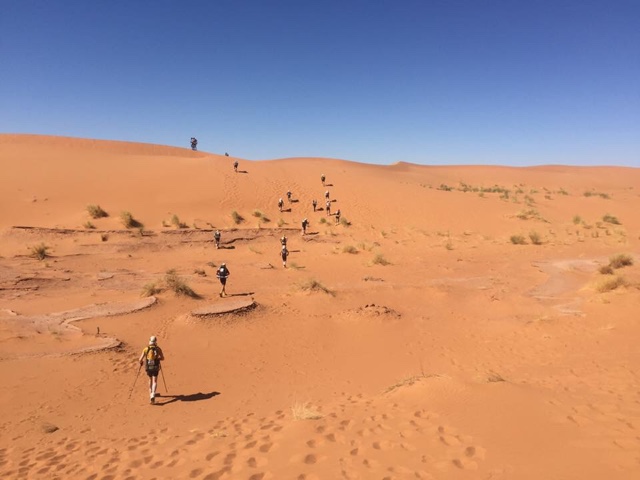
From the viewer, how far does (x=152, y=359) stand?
26.2 ft

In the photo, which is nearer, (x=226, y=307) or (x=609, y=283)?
(x=226, y=307)

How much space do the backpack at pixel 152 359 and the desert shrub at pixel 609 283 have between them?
14108mm

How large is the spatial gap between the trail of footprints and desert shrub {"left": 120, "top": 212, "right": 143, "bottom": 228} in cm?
2042

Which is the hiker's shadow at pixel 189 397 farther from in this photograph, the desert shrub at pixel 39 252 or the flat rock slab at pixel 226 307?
the desert shrub at pixel 39 252

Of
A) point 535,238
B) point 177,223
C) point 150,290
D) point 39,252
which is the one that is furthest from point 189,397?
point 535,238

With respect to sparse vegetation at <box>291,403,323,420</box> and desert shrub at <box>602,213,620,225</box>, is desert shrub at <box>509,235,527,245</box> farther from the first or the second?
sparse vegetation at <box>291,403,323,420</box>

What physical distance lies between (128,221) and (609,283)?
952 inches

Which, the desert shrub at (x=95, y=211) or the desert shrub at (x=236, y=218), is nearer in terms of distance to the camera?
the desert shrub at (x=95, y=211)

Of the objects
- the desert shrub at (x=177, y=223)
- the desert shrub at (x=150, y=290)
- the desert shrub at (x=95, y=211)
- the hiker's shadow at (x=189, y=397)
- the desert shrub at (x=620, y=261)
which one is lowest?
the hiker's shadow at (x=189, y=397)

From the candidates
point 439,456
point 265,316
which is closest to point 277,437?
point 439,456

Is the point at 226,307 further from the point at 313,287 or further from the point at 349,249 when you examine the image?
the point at 349,249

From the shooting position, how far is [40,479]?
17.3 feet

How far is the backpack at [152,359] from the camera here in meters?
7.95

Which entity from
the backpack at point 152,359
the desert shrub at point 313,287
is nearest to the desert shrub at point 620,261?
the desert shrub at point 313,287
